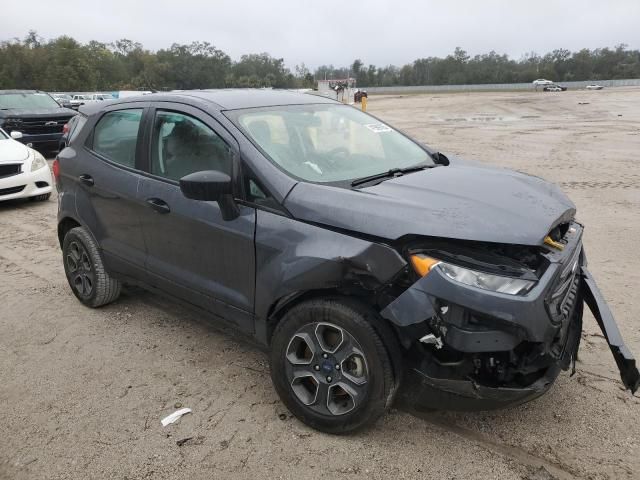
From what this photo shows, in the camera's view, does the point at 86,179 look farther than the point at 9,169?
No

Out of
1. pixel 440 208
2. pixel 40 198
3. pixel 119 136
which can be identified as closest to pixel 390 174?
pixel 440 208

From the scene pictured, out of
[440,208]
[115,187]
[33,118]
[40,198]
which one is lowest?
[40,198]

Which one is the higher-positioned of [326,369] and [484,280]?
[484,280]

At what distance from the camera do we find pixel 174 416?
2959mm

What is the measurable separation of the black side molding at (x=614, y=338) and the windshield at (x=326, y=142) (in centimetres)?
133

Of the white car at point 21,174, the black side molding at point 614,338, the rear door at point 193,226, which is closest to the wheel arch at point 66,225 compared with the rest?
the rear door at point 193,226

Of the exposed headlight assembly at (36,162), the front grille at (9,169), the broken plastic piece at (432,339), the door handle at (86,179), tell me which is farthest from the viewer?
the exposed headlight assembly at (36,162)

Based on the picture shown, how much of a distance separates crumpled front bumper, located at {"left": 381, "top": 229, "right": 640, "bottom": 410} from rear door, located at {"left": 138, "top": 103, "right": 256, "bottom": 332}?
100cm

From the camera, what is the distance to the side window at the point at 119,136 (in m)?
3.70

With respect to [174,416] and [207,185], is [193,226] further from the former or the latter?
[174,416]

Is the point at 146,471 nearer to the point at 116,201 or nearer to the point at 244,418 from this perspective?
the point at 244,418

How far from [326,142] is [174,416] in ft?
6.17

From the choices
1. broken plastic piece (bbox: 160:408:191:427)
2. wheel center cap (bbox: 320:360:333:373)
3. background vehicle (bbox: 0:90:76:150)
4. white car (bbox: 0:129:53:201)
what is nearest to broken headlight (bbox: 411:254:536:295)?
wheel center cap (bbox: 320:360:333:373)

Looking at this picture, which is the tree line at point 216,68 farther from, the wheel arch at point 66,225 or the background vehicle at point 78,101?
the wheel arch at point 66,225
